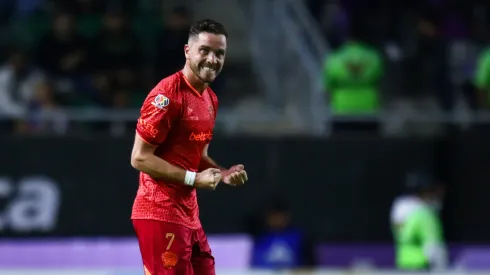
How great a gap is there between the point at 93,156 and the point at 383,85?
3.67 metres

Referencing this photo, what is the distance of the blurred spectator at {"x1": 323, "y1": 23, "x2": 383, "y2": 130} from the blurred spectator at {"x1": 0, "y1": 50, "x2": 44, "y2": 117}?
3467 millimetres

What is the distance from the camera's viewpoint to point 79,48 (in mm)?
14219

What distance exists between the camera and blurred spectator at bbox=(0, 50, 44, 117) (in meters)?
13.6

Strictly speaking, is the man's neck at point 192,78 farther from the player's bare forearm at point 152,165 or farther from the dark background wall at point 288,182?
the dark background wall at point 288,182

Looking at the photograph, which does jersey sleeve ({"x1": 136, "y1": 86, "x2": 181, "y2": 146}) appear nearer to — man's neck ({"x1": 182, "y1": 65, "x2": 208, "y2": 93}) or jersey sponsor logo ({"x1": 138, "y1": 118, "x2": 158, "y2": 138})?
jersey sponsor logo ({"x1": 138, "y1": 118, "x2": 158, "y2": 138})

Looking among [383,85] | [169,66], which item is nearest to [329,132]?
[383,85]

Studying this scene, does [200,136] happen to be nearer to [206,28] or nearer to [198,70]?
[198,70]

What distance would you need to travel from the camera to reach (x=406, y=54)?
14.6 metres

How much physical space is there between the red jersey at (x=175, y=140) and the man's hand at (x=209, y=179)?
17cm

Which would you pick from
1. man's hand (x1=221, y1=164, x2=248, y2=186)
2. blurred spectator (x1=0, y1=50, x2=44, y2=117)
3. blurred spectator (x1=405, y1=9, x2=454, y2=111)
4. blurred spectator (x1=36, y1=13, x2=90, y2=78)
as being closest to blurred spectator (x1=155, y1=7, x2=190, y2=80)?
blurred spectator (x1=36, y1=13, x2=90, y2=78)

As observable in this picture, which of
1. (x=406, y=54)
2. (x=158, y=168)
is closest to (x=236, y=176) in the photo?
(x=158, y=168)

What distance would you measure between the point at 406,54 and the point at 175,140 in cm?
846

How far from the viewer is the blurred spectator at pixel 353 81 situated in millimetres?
14062

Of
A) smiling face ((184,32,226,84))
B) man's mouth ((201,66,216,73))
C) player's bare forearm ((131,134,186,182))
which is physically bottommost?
player's bare forearm ((131,134,186,182))
